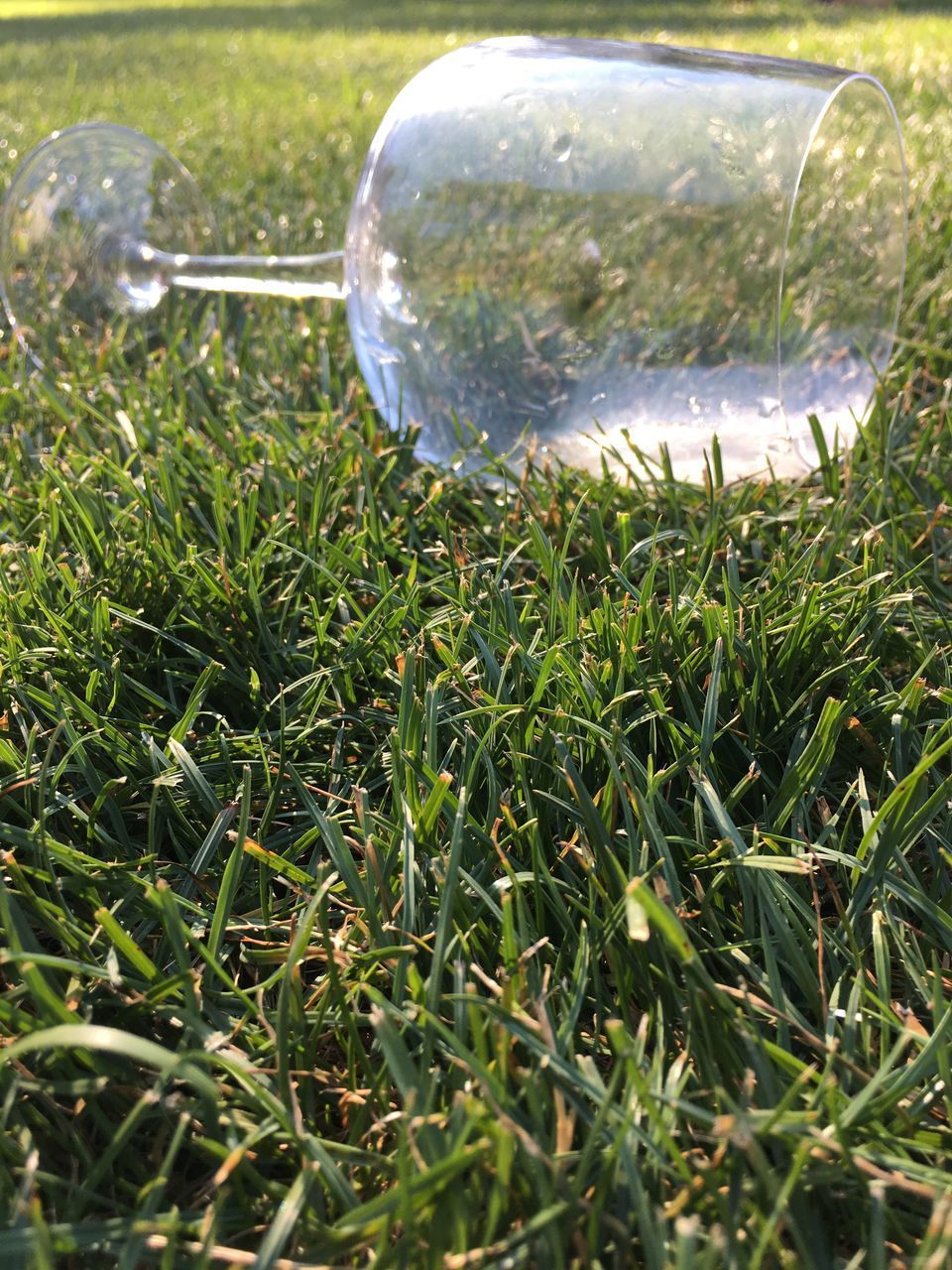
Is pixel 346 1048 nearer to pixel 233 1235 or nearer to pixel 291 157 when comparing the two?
pixel 233 1235

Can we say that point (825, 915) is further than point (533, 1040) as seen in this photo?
Yes

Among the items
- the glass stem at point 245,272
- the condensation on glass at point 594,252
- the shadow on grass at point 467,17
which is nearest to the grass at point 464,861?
the condensation on glass at point 594,252

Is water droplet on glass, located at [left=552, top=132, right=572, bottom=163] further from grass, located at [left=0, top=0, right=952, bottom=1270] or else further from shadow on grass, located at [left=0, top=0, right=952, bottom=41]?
shadow on grass, located at [left=0, top=0, right=952, bottom=41]

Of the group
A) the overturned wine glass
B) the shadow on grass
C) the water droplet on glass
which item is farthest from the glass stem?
the shadow on grass

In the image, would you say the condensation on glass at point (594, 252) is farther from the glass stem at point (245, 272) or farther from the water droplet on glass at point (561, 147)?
the glass stem at point (245, 272)

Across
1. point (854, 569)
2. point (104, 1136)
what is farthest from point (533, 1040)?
point (854, 569)

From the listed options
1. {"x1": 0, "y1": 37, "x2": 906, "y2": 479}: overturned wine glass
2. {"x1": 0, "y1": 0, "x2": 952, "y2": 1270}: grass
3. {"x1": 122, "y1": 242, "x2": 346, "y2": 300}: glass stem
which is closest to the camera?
{"x1": 0, "y1": 0, "x2": 952, "y2": 1270}: grass
